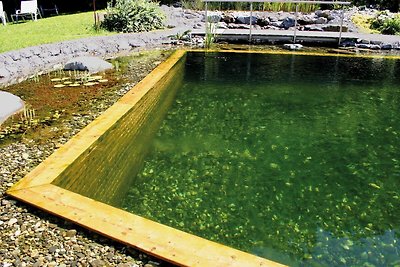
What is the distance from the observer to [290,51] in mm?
9438

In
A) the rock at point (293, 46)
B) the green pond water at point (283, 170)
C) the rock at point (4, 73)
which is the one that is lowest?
the green pond water at point (283, 170)

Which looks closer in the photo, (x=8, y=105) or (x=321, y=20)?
(x=8, y=105)

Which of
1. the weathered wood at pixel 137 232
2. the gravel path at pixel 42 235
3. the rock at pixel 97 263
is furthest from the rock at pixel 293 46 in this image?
the rock at pixel 97 263

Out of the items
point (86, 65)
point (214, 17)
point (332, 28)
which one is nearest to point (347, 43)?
point (332, 28)

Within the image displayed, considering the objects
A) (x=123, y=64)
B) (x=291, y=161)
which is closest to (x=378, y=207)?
(x=291, y=161)

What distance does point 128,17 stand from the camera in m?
10.4

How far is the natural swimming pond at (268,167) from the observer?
3.16m

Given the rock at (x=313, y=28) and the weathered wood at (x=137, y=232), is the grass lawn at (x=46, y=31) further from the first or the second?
the rock at (x=313, y=28)

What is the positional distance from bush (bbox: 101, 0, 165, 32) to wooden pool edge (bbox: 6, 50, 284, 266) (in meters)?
7.17

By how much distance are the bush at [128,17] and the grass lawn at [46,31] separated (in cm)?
45

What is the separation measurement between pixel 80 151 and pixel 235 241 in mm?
1746

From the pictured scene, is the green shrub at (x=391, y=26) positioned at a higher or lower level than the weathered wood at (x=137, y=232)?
higher

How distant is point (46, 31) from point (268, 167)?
760 cm

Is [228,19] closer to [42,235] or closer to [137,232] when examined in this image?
[137,232]
